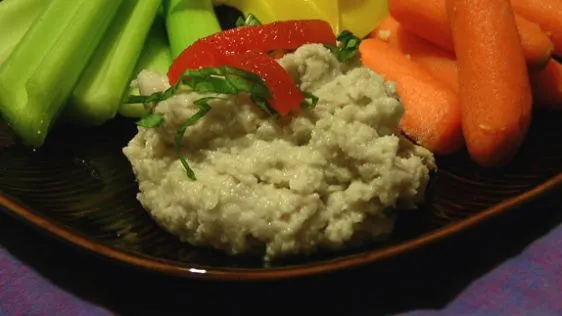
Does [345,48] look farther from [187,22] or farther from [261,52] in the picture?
[187,22]

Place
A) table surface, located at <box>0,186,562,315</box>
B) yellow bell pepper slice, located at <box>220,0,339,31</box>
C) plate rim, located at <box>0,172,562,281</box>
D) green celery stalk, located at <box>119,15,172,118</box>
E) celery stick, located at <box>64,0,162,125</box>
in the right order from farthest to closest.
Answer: yellow bell pepper slice, located at <box>220,0,339,31</box> → green celery stalk, located at <box>119,15,172,118</box> → celery stick, located at <box>64,0,162,125</box> → table surface, located at <box>0,186,562,315</box> → plate rim, located at <box>0,172,562,281</box>

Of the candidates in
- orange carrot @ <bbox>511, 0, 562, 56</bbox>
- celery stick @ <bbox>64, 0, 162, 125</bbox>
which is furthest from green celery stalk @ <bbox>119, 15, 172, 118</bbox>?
orange carrot @ <bbox>511, 0, 562, 56</bbox>

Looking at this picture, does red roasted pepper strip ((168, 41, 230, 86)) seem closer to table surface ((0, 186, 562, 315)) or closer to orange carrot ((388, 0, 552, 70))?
table surface ((0, 186, 562, 315))

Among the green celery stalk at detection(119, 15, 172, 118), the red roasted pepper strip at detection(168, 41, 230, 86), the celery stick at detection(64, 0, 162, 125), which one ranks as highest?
the red roasted pepper strip at detection(168, 41, 230, 86)

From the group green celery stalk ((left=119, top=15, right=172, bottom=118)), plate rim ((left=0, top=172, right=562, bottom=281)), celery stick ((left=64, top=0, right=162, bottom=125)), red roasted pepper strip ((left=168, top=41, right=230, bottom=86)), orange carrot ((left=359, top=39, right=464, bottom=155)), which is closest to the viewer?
plate rim ((left=0, top=172, right=562, bottom=281))

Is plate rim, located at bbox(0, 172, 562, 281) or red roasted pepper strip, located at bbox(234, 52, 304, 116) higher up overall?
red roasted pepper strip, located at bbox(234, 52, 304, 116)

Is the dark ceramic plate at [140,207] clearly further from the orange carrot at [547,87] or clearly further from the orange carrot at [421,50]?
the orange carrot at [421,50]

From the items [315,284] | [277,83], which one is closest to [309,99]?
[277,83]
